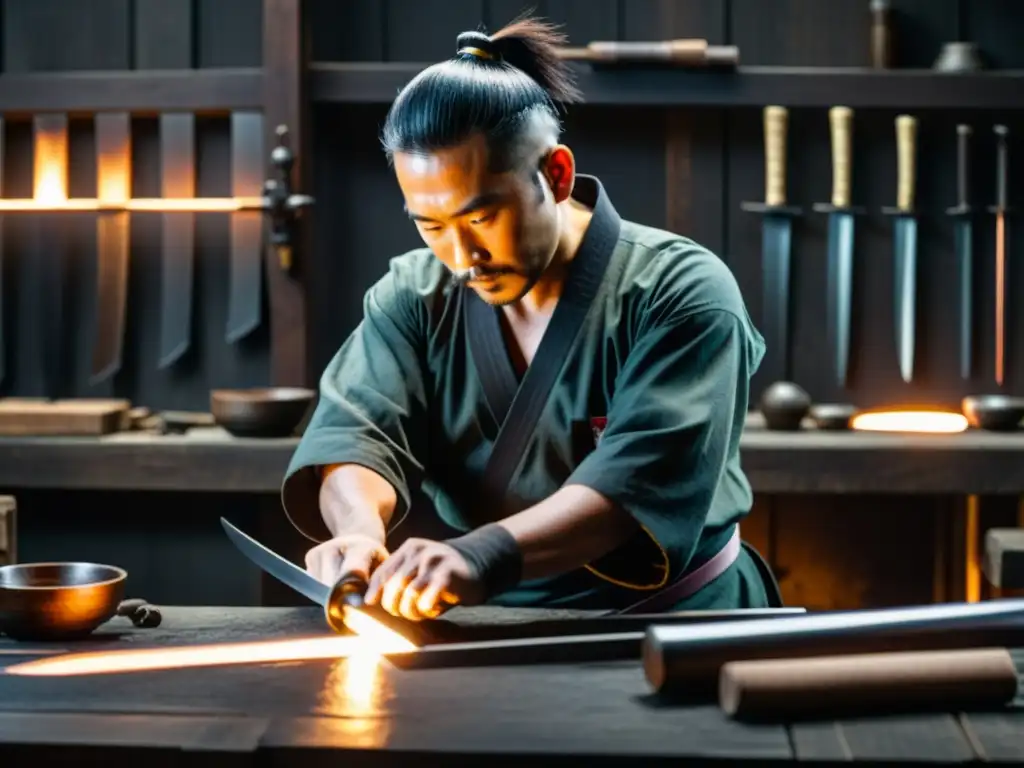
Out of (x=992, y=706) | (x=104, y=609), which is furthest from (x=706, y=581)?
(x=104, y=609)

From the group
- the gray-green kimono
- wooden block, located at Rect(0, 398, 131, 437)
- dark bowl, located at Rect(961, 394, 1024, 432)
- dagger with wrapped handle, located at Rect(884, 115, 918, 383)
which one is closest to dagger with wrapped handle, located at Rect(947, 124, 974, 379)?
dagger with wrapped handle, located at Rect(884, 115, 918, 383)

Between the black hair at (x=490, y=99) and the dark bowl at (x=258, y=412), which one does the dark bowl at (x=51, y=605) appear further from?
the dark bowl at (x=258, y=412)

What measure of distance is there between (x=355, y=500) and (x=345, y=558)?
12.5 inches

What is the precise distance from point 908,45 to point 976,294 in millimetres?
911

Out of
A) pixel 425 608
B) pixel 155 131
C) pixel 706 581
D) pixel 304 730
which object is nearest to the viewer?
pixel 304 730

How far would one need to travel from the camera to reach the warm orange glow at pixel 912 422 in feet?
15.5

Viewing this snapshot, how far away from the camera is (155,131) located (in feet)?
16.6

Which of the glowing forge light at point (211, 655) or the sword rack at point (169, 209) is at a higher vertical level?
the sword rack at point (169, 209)

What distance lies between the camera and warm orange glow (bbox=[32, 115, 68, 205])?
4969 mm

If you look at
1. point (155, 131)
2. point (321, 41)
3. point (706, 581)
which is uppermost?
point (321, 41)

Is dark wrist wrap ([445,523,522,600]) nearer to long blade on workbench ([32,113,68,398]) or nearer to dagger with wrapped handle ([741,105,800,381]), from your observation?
dagger with wrapped handle ([741,105,800,381])

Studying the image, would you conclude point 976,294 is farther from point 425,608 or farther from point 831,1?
point 425,608

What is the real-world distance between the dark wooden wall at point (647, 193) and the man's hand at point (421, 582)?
2720mm

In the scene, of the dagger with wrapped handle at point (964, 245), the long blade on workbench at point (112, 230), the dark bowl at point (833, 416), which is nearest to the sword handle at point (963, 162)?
the dagger with wrapped handle at point (964, 245)
